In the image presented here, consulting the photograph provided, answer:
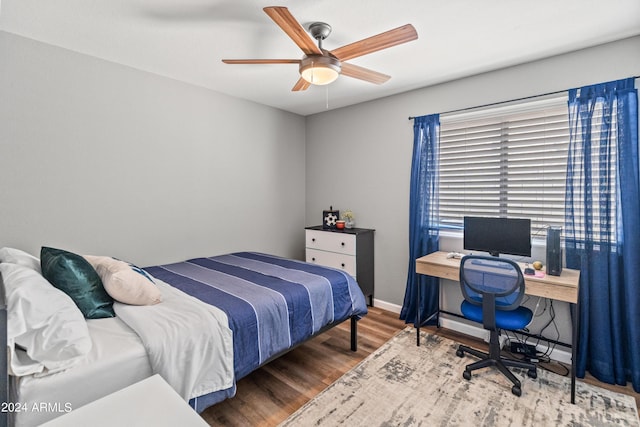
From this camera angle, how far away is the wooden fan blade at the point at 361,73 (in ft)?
7.31

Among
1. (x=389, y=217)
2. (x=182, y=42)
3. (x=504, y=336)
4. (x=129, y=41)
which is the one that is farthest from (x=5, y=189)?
(x=504, y=336)

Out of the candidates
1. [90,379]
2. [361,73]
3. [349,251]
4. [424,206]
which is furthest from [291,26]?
[349,251]

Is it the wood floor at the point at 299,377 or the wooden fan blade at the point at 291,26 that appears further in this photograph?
the wood floor at the point at 299,377

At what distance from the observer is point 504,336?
291cm

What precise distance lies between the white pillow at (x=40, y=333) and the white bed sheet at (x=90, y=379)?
0.05 m

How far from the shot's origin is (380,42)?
1859 millimetres

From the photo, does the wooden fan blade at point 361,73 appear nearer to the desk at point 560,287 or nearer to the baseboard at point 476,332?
the desk at point 560,287

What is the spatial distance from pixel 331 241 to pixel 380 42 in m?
2.46

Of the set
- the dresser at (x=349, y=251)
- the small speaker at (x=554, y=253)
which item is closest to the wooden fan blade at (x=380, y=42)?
the small speaker at (x=554, y=253)

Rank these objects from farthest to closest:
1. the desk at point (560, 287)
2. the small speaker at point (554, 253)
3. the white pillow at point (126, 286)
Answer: the small speaker at point (554, 253), the desk at point (560, 287), the white pillow at point (126, 286)

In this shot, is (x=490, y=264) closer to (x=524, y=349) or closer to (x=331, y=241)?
(x=524, y=349)

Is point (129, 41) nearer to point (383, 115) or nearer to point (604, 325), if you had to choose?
point (383, 115)

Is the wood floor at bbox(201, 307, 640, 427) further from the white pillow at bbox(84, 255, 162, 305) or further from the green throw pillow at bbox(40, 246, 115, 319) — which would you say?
the green throw pillow at bbox(40, 246, 115, 319)

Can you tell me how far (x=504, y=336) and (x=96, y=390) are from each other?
3.20 meters
